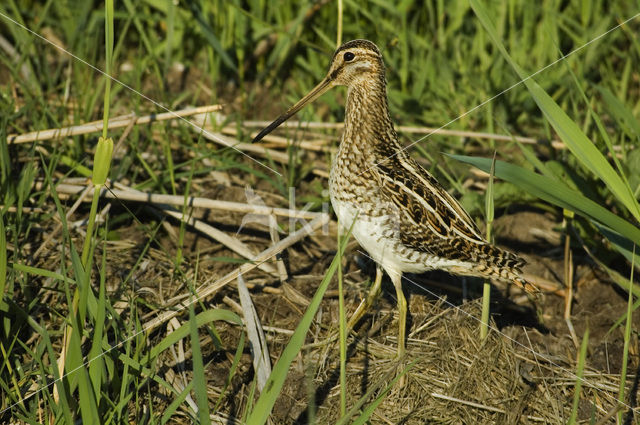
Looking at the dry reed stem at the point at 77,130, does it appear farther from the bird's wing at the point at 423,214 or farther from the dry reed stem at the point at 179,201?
the bird's wing at the point at 423,214

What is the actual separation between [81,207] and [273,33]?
1869 mm

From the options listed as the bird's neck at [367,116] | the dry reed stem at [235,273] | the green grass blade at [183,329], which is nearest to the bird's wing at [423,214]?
the bird's neck at [367,116]

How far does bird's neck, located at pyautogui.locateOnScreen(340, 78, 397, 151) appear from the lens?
365 cm

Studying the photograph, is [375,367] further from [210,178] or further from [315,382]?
[210,178]

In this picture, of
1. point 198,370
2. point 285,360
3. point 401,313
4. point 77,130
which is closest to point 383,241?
point 401,313

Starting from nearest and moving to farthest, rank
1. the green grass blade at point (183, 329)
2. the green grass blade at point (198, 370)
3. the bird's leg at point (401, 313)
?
the green grass blade at point (198, 370) → the green grass blade at point (183, 329) → the bird's leg at point (401, 313)

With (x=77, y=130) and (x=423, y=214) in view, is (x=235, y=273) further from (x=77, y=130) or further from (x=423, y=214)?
(x=77, y=130)

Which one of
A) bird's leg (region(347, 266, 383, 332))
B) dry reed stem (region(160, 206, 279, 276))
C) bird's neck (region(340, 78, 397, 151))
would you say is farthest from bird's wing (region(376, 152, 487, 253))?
dry reed stem (region(160, 206, 279, 276))

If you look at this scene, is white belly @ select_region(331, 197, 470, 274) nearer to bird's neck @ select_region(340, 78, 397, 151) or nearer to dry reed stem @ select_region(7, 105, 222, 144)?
bird's neck @ select_region(340, 78, 397, 151)

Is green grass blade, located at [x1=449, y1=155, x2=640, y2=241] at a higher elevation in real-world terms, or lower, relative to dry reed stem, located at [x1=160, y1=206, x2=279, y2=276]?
higher

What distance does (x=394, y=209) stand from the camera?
3.41 m

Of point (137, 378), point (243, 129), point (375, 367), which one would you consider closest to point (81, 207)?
point (243, 129)

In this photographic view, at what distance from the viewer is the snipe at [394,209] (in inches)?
134

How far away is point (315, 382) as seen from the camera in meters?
3.27
